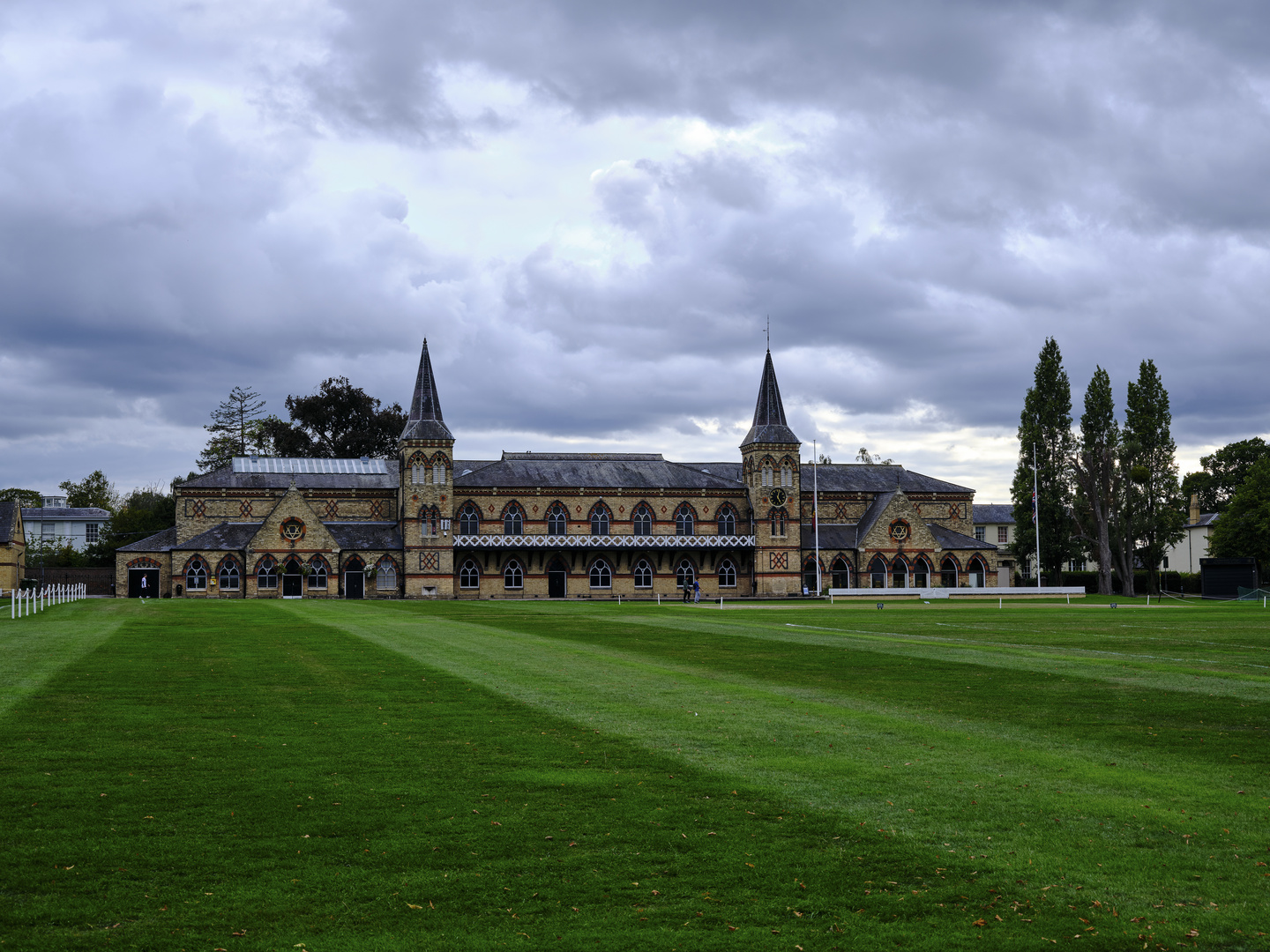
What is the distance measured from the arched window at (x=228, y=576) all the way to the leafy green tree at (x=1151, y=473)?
206 feet

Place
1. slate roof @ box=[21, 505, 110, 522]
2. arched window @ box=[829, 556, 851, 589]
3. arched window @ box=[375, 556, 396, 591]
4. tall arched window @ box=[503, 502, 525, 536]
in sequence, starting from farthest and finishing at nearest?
slate roof @ box=[21, 505, 110, 522] → arched window @ box=[829, 556, 851, 589] → tall arched window @ box=[503, 502, 525, 536] → arched window @ box=[375, 556, 396, 591]

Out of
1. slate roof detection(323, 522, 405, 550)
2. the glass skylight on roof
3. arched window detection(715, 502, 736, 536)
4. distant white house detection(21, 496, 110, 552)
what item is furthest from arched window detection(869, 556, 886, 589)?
distant white house detection(21, 496, 110, 552)

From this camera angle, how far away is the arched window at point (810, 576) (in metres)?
80.3

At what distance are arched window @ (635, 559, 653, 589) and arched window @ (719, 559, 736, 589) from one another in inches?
216

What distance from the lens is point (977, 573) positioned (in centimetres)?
8156

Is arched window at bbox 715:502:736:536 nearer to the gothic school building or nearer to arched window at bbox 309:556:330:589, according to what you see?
the gothic school building

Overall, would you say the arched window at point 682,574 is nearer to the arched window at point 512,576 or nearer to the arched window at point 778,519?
the arched window at point 778,519

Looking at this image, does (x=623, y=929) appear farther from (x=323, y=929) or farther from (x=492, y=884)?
(x=323, y=929)

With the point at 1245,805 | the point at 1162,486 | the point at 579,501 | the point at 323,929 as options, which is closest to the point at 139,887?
the point at 323,929

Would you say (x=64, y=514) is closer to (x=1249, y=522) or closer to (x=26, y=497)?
(x=26, y=497)

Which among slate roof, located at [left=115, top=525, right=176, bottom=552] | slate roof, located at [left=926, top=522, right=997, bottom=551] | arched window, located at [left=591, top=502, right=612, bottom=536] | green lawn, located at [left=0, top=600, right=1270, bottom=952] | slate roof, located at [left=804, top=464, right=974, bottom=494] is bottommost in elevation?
green lawn, located at [left=0, top=600, right=1270, bottom=952]

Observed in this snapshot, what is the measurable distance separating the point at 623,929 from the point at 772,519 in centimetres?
7338

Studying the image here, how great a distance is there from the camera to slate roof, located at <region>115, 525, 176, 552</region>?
6938cm

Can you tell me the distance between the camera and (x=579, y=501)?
78.4m
